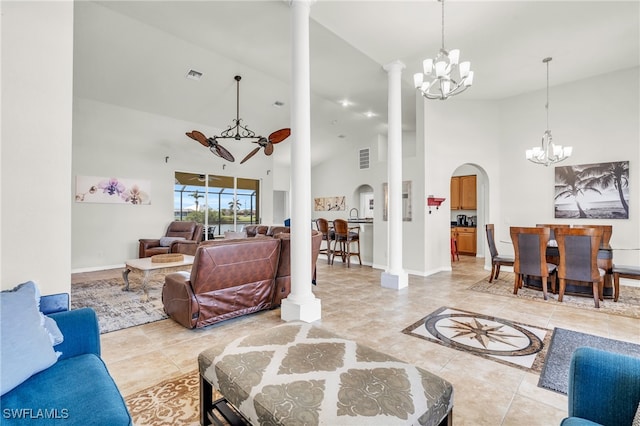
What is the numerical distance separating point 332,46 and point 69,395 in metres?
4.78

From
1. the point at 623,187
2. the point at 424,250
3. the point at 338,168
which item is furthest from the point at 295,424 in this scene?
the point at 338,168

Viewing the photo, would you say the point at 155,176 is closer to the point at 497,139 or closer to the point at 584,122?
the point at 497,139

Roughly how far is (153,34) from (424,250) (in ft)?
19.4

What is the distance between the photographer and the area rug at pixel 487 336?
8.02 ft

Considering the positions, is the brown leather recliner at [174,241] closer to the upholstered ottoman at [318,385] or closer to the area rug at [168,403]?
the area rug at [168,403]

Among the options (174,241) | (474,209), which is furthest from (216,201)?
(474,209)

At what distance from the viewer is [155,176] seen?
7.08 m

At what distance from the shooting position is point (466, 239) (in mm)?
8305

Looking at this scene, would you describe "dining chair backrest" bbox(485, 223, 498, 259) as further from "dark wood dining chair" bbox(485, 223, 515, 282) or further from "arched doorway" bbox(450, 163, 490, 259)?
"arched doorway" bbox(450, 163, 490, 259)

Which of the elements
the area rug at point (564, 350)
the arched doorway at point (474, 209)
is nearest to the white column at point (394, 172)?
the area rug at point (564, 350)

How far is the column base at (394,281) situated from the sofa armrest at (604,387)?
350 cm

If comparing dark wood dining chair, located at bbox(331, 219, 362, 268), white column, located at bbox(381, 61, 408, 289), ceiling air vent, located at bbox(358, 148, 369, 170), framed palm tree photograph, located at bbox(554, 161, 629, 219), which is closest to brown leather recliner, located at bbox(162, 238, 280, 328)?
white column, located at bbox(381, 61, 408, 289)

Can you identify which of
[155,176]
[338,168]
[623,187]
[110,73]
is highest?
[110,73]

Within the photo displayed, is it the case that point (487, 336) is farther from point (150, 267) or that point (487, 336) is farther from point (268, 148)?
point (268, 148)
